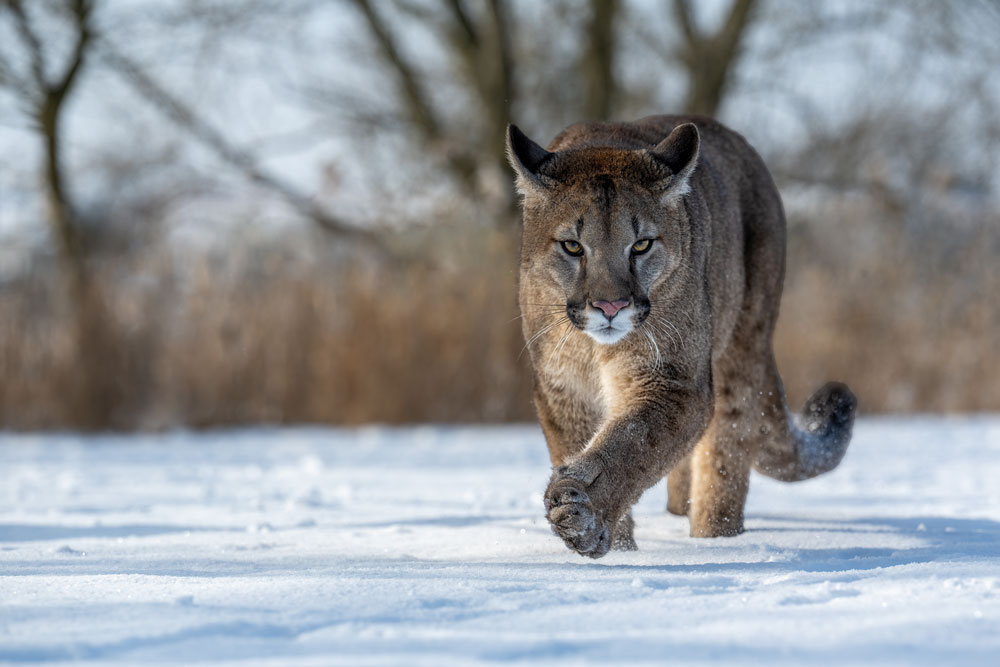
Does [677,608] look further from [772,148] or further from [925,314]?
[772,148]

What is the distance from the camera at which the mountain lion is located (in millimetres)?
4039

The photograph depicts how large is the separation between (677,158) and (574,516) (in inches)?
60.1

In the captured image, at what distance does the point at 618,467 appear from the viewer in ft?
12.9

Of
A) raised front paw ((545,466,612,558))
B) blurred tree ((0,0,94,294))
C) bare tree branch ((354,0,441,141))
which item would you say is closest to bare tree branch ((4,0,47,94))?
blurred tree ((0,0,94,294))

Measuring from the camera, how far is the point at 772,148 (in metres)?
18.7

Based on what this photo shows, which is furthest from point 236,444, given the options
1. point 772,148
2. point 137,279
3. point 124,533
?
point 772,148

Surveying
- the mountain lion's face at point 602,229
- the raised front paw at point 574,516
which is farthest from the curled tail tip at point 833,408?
the raised front paw at point 574,516

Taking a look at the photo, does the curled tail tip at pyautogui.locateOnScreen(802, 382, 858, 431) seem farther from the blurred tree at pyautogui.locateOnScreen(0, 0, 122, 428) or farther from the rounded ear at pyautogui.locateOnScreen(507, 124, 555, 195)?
the blurred tree at pyautogui.locateOnScreen(0, 0, 122, 428)

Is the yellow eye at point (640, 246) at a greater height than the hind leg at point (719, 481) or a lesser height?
greater

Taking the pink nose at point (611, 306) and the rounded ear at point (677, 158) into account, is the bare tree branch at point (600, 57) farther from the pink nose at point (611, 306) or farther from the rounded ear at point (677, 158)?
the pink nose at point (611, 306)

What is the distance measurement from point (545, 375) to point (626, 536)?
678 mm

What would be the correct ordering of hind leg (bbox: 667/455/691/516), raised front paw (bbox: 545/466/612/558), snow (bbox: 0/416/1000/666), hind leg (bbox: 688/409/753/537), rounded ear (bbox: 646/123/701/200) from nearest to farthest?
1. snow (bbox: 0/416/1000/666)
2. raised front paw (bbox: 545/466/612/558)
3. rounded ear (bbox: 646/123/701/200)
4. hind leg (bbox: 688/409/753/537)
5. hind leg (bbox: 667/455/691/516)

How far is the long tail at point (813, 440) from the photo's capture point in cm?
533

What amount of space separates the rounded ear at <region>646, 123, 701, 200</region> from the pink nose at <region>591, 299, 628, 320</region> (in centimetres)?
61
